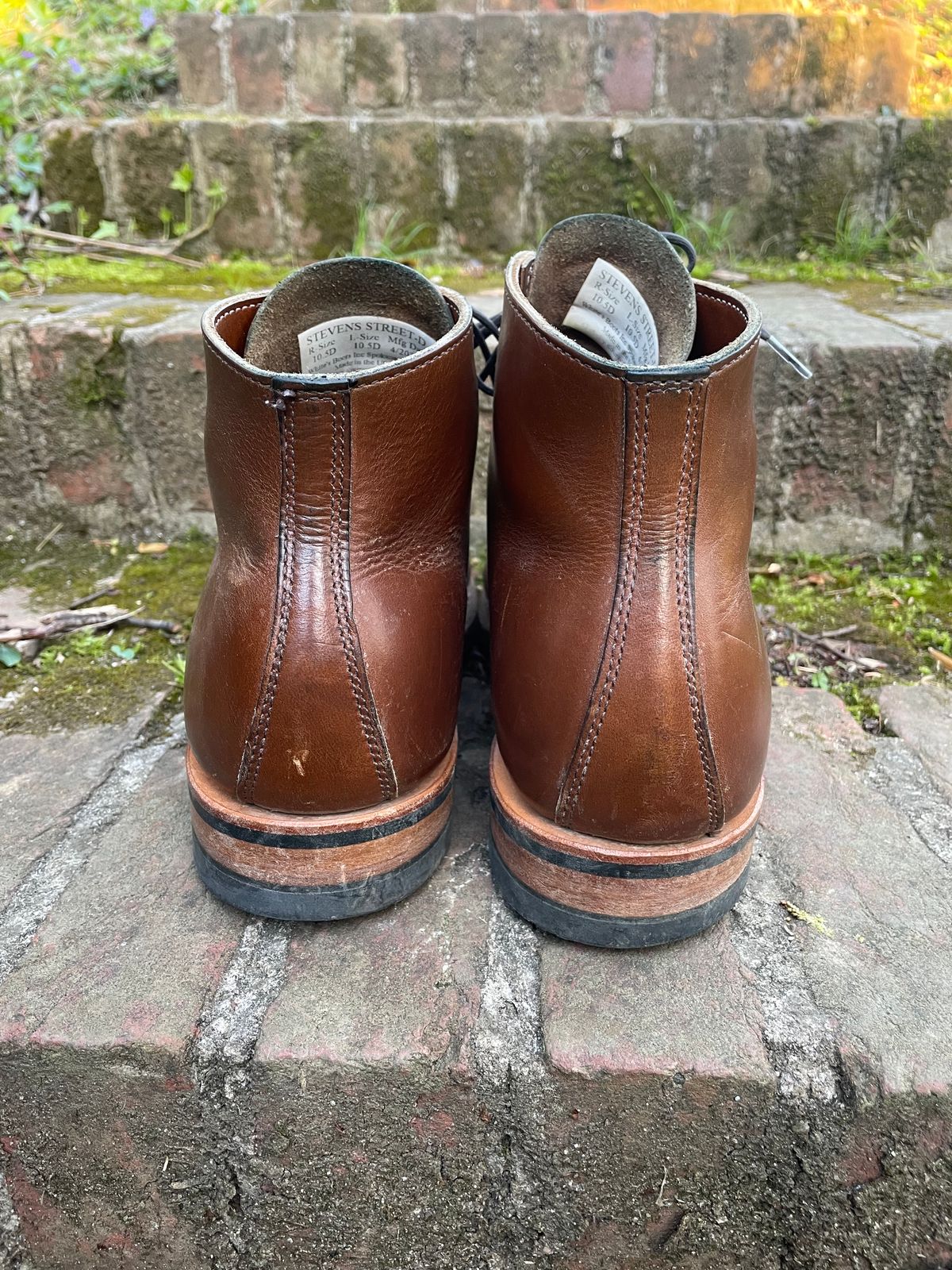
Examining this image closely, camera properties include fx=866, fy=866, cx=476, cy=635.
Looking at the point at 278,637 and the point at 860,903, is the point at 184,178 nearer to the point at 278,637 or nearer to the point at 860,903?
the point at 278,637

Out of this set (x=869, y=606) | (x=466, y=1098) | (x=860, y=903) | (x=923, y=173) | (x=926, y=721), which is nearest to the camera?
(x=466, y=1098)

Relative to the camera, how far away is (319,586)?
755 mm

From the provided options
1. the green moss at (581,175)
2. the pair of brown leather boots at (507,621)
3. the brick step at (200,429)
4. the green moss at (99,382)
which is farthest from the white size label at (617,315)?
the green moss at (581,175)

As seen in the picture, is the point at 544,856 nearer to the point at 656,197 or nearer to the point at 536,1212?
the point at 536,1212

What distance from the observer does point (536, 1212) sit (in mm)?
714

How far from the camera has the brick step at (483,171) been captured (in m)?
2.02

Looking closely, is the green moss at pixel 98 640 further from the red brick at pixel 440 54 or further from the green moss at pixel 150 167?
the red brick at pixel 440 54

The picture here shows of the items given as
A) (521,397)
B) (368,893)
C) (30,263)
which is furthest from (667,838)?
(30,263)

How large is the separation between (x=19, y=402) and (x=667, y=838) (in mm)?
1349

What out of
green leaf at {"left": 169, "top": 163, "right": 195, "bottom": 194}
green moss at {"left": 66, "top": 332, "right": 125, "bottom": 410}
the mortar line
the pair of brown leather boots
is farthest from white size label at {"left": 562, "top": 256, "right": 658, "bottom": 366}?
green leaf at {"left": 169, "top": 163, "right": 195, "bottom": 194}

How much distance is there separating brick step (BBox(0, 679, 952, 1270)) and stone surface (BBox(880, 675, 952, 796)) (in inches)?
11.9

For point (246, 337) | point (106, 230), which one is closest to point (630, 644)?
point (246, 337)

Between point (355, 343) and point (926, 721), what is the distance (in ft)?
2.85

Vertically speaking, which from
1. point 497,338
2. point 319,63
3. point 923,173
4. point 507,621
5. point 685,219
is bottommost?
point 507,621
